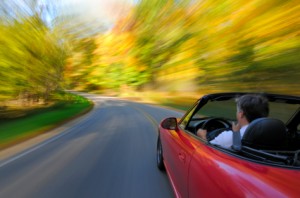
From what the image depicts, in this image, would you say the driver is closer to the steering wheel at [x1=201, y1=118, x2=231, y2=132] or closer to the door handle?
the door handle

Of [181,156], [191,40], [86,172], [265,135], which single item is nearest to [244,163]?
[265,135]

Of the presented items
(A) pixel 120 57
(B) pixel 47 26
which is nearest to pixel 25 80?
(B) pixel 47 26

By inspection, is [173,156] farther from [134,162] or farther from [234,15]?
[234,15]

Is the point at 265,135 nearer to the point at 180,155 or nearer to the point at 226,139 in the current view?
the point at 226,139

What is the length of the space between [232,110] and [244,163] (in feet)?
51.2

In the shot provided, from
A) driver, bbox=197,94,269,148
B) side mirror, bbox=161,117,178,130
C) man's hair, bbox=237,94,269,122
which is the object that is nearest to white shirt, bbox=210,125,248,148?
driver, bbox=197,94,269,148

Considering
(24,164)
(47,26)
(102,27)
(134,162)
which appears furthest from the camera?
(102,27)

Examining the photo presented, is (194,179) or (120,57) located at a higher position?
(120,57)

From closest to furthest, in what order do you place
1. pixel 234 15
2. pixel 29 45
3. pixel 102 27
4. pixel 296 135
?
pixel 296 135
pixel 234 15
pixel 29 45
pixel 102 27

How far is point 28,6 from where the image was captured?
14.8 m

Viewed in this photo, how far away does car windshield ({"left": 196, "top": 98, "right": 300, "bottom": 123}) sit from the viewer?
10.2 metres

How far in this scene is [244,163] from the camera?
195 centimetres

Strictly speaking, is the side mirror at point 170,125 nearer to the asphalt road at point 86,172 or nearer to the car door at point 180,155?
the car door at point 180,155

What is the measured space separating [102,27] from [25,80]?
17.6 metres
